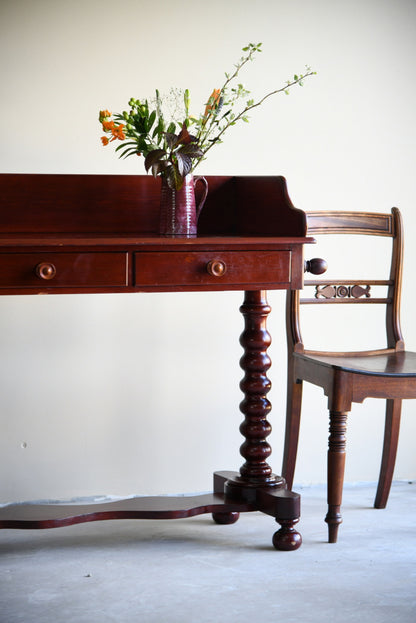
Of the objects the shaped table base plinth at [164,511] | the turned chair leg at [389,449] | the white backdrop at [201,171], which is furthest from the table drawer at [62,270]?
the turned chair leg at [389,449]

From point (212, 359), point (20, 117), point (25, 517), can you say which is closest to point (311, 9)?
point (20, 117)

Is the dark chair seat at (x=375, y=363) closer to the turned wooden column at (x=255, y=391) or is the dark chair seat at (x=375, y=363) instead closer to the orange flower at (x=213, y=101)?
the turned wooden column at (x=255, y=391)

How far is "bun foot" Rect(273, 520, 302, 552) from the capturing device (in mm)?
2256

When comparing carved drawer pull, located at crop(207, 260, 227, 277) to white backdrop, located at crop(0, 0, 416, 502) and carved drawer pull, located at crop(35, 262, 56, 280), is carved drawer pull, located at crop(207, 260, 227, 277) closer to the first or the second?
carved drawer pull, located at crop(35, 262, 56, 280)

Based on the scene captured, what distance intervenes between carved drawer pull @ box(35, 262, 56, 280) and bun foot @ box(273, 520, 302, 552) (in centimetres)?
93

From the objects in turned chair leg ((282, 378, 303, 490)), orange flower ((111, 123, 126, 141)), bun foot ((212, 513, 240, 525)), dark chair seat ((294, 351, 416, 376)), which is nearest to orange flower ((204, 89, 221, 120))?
orange flower ((111, 123, 126, 141))

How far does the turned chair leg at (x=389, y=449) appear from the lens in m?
2.65

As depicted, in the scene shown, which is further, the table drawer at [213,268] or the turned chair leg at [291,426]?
the turned chair leg at [291,426]

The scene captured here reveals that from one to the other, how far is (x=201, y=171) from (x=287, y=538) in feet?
4.09

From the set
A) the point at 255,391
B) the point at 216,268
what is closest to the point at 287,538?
the point at 255,391

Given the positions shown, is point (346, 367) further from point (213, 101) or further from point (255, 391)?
point (213, 101)

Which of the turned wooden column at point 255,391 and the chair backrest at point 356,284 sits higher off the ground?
the chair backrest at point 356,284

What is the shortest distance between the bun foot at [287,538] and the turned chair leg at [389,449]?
1.63 ft

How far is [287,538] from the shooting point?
2.26 m
